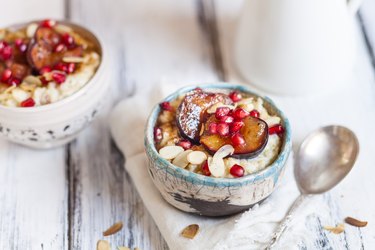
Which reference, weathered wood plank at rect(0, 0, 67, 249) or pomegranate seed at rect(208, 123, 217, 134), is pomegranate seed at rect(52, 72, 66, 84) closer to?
weathered wood plank at rect(0, 0, 67, 249)

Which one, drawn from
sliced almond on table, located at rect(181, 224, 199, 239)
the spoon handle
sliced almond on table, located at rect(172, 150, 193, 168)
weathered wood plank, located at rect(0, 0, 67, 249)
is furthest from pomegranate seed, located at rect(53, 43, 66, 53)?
the spoon handle

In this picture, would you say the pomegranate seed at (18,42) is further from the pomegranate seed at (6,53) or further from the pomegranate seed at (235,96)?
the pomegranate seed at (235,96)

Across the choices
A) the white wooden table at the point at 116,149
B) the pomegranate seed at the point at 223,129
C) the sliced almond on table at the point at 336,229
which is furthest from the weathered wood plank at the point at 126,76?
the sliced almond on table at the point at 336,229

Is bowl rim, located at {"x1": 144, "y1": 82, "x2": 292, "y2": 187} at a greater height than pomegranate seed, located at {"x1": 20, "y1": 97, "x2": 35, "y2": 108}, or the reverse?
pomegranate seed, located at {"x1": 20, "y1": 97, "x2": 35, "y2": 108}

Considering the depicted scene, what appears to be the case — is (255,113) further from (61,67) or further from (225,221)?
(61,67)

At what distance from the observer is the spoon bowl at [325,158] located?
1.47 metres

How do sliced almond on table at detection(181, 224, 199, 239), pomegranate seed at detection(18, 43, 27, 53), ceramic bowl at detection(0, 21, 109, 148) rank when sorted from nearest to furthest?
sliced almond on table at detection(181, 224, 199, 239) < ceramic bowl at detection(0, 21, 109, 148) < pomegranate seed at detection(18, 43, 27, 53)

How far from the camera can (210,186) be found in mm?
1258

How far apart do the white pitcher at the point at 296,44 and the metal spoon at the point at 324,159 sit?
0.76ft

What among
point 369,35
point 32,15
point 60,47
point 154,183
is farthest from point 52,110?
point 369,35

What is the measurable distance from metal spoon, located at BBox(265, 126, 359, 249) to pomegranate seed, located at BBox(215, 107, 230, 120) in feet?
0.88

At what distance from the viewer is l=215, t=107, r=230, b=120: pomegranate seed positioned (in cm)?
136

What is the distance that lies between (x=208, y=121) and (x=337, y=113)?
518mm

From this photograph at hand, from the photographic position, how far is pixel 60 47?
157 cm
